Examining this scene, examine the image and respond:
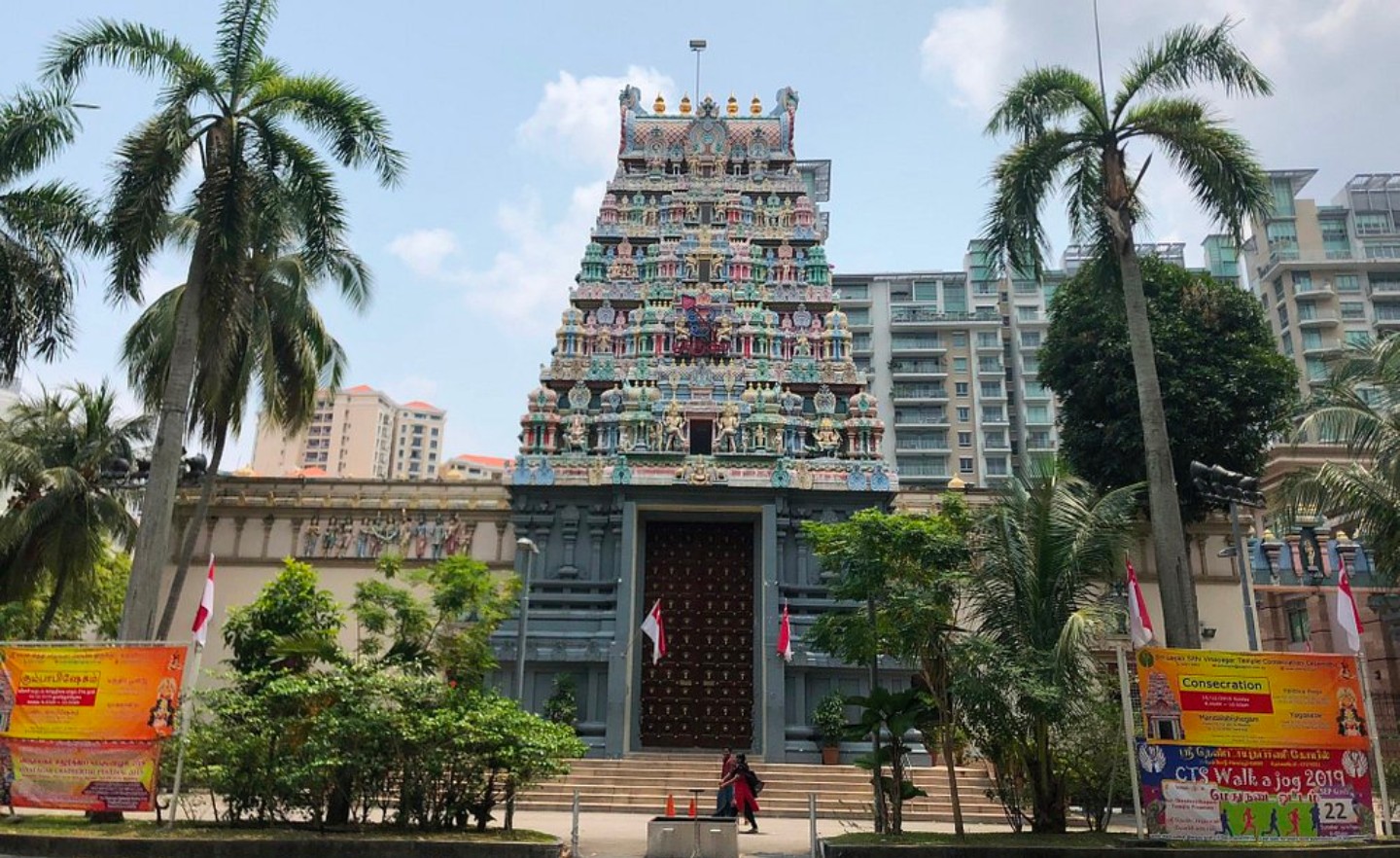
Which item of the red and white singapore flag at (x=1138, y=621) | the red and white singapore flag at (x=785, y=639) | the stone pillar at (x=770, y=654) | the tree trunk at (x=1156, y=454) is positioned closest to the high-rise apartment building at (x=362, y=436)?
the stone pillar at (x=770, y=654)

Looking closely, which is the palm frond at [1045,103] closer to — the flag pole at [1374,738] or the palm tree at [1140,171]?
the palm tree at [1140,171]

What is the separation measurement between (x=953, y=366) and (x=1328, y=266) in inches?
932

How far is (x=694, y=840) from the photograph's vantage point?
12.2m

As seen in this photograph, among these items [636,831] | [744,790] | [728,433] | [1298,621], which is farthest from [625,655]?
[1298,621]

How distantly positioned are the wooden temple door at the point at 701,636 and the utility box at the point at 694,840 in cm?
1128

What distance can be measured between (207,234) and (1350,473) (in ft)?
66.9

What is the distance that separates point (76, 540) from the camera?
21891 mm

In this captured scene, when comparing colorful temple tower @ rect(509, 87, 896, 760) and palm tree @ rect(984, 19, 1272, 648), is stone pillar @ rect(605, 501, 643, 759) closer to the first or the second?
colorful temple tower @ rect(509, 87, 896, 760)

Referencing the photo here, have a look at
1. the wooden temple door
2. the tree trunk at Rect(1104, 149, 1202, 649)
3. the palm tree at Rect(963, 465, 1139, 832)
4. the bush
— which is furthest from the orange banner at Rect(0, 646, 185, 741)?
the tree trunk at Rect(1104, 149, 1202, 649)

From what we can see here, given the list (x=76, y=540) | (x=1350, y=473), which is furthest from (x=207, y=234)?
(x=1350, y=473)

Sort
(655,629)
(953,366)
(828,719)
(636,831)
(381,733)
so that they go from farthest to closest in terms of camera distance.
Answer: (953,366), (828,719), (655,629), (636,831), (381,733)

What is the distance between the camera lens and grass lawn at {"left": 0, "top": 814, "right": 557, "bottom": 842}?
11.7 meters

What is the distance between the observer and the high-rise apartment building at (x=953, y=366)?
65312 millimetres

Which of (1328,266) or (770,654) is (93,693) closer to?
(770,654)
